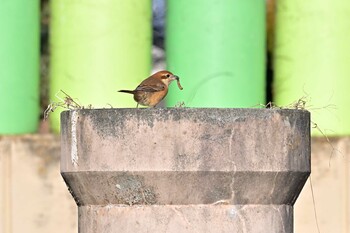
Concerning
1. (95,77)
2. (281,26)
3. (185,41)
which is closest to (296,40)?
(281,26)

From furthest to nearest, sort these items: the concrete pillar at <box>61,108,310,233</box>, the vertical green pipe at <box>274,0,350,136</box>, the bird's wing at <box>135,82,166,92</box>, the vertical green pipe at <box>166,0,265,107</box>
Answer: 1. the vertical green pipe at <box>274,0,350,136</box>
2. the vertical green pipe at <box>166,0,265,107</box>
3. the bird's wing at <box>135,82,166,92</box>
4. the concrete pillar at <box>61,108,310,233</box>

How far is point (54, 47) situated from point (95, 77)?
605mm

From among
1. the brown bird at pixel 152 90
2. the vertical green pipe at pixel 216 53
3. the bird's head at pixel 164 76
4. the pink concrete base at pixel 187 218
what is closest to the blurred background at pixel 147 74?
the vertical green pipe at pixel 216 53

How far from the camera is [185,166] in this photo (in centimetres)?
709

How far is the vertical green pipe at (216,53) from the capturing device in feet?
39.3

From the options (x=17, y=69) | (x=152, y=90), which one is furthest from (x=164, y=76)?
(x=17, y=69)

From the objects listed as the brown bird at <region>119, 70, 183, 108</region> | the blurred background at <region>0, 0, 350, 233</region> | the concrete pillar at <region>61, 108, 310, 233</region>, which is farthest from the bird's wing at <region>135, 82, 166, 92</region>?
the concrete pillar at <region>61, 108, 310, 233</region>

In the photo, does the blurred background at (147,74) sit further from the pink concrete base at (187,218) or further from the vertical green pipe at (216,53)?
the pink concrete base at (187,218)

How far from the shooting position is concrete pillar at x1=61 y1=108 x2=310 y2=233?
7.09 meters

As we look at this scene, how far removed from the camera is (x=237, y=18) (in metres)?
12.1

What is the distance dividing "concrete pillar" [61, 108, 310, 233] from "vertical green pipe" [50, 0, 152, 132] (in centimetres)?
454

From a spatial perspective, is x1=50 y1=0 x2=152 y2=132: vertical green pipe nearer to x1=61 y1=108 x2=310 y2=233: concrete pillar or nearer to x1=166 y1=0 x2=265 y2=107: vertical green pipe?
x1=166 y1=0 x2=265 y2=107: vertical green pipe

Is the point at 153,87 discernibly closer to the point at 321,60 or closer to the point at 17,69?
the point at 17,69

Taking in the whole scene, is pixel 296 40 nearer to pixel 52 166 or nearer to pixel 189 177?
pixel 52 166
